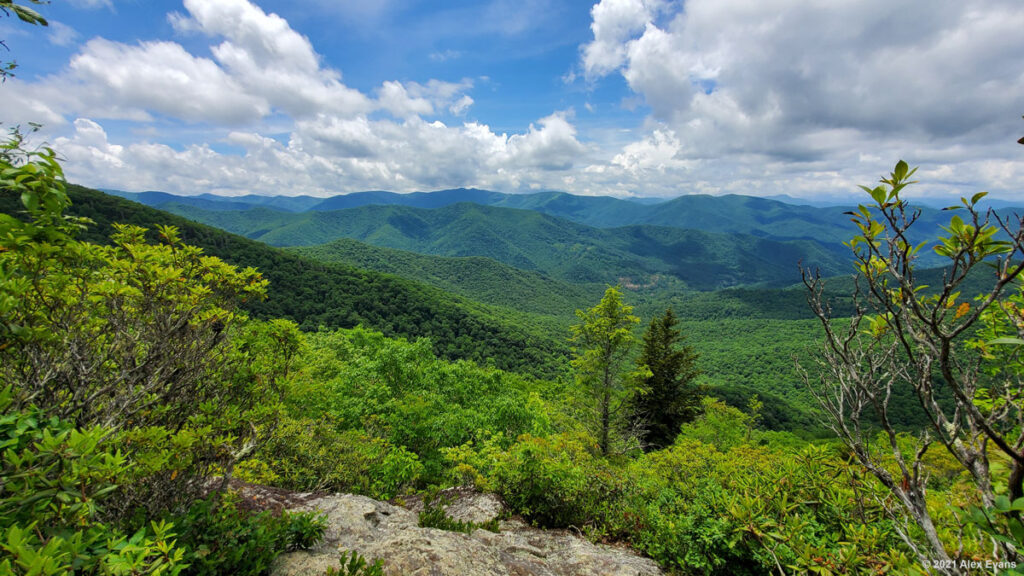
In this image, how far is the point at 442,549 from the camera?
5.56m

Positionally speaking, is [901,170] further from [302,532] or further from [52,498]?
[302,532]

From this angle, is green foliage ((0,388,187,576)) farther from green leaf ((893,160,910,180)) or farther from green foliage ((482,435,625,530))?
green foliage ((482,435,625,530))

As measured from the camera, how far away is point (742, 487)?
5.85 metres

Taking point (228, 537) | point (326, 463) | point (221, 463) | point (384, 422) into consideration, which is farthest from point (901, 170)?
point (384, 422)

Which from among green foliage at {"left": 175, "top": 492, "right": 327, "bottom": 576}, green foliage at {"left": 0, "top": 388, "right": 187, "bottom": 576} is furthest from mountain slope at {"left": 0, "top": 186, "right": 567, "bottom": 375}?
green foliage at {"left": 0, "top": 388, "right": 187, "bottom": 576}

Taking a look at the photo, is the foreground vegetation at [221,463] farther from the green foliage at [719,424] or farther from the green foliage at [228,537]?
the green foliage at [719,424]

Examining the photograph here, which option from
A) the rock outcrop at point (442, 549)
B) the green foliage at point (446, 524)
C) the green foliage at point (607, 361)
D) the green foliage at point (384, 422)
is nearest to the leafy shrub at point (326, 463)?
the green foliage at point (384, 422)

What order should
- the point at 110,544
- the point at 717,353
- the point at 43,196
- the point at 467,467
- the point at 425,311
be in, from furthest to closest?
the point at 717,353 → the point at 425,311 → the point at 467,467 → the point at 43,196 → the point at 110,544

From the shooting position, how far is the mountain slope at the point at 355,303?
85000 mm

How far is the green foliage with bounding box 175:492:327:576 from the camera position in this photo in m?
4.10

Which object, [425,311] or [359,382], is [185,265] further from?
[425,311]

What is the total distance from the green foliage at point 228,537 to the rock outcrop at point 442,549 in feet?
1.26

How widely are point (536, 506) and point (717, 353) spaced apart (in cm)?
14924

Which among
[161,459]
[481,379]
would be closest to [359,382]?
[481,379]
